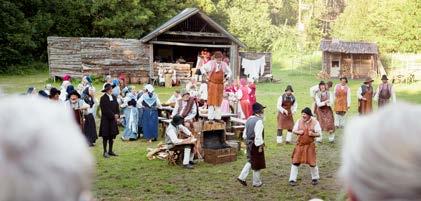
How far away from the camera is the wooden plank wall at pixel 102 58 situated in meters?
26.9

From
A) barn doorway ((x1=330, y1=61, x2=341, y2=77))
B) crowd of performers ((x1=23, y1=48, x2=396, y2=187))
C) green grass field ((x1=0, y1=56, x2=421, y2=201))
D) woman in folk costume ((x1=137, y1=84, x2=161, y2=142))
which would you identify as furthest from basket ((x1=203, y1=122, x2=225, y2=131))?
barn doorway ((x1=330, y1=61, x2=341, y2=77))

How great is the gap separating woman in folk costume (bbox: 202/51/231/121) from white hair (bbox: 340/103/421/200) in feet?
32.0

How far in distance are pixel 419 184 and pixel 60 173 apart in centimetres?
82

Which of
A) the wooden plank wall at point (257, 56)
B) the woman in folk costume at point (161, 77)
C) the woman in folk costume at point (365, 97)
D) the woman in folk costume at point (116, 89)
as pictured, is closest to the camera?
the woman in folk costume at point (365, 97)

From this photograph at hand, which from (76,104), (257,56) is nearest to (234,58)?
(257,56)

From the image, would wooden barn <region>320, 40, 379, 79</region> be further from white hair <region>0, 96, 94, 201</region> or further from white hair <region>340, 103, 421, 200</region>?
white hair <region>0, 96, 94, 201</region>

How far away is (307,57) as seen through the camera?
39.7 metres

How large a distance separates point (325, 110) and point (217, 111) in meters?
3.32

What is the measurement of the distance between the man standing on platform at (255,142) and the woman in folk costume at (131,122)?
199 inches

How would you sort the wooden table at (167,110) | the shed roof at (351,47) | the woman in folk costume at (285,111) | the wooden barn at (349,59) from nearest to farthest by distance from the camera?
1. the woman in folk costume at (285,111)
2. the wooden table at (167,110)
3. the shed roof at (351,47)
4. the wooden barn at (349,59)

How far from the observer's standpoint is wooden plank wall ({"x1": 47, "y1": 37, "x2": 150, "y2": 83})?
1058 inches

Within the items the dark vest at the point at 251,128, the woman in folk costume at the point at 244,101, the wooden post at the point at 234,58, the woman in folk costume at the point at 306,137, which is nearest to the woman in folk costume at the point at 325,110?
the woman in folk costume at the point at 244,101

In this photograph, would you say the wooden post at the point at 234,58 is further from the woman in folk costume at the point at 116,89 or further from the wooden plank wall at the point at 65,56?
the woman in folk costume at the point at 116,89

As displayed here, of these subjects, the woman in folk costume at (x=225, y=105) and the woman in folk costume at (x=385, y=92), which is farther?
Result: the woman in folk costume at (x=225, y=105)
